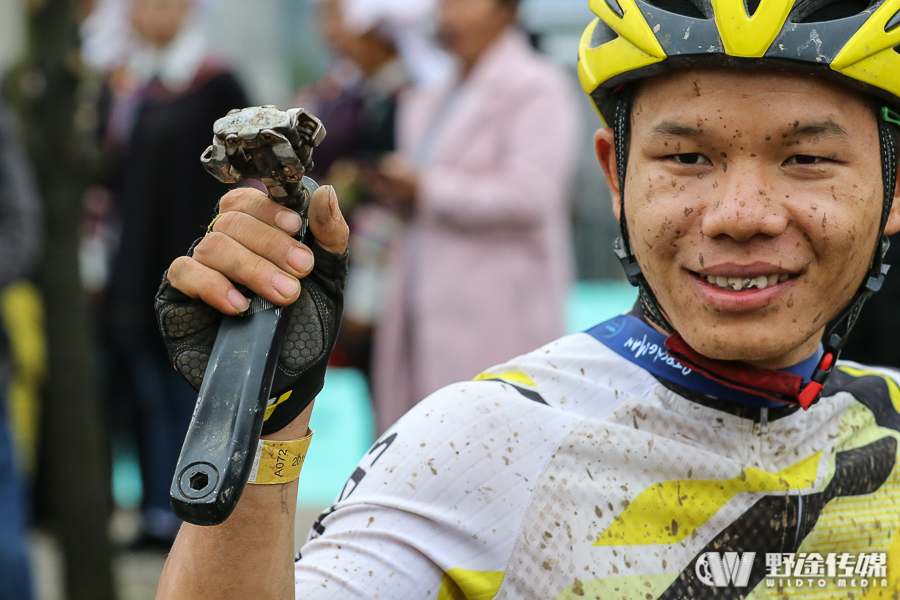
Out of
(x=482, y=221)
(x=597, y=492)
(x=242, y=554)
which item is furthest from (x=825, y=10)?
(x=482, y=221)

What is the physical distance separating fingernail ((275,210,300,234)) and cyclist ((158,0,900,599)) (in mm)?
548

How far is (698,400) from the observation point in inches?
84.8

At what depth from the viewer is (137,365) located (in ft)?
21.6

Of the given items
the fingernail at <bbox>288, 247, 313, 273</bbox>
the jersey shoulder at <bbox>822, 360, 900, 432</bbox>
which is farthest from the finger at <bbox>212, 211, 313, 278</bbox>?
the jersey shoulder at <bbox>822, 360, 900, 432</bbox>

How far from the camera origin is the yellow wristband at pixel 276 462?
1.70 m

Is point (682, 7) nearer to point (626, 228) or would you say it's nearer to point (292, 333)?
point (626, 228)

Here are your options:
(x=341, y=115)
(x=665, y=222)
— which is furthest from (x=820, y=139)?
(x=341, y=115)

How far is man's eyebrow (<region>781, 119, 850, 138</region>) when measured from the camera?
202 cm

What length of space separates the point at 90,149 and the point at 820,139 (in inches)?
151

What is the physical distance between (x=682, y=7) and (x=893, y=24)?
0.39 meters

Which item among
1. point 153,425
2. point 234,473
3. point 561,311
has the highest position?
point 234,473

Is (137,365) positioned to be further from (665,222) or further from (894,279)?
(665,222)

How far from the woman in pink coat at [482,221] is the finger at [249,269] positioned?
10.9ft

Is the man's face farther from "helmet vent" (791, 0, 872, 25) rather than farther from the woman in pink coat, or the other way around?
the woman in pink coat
